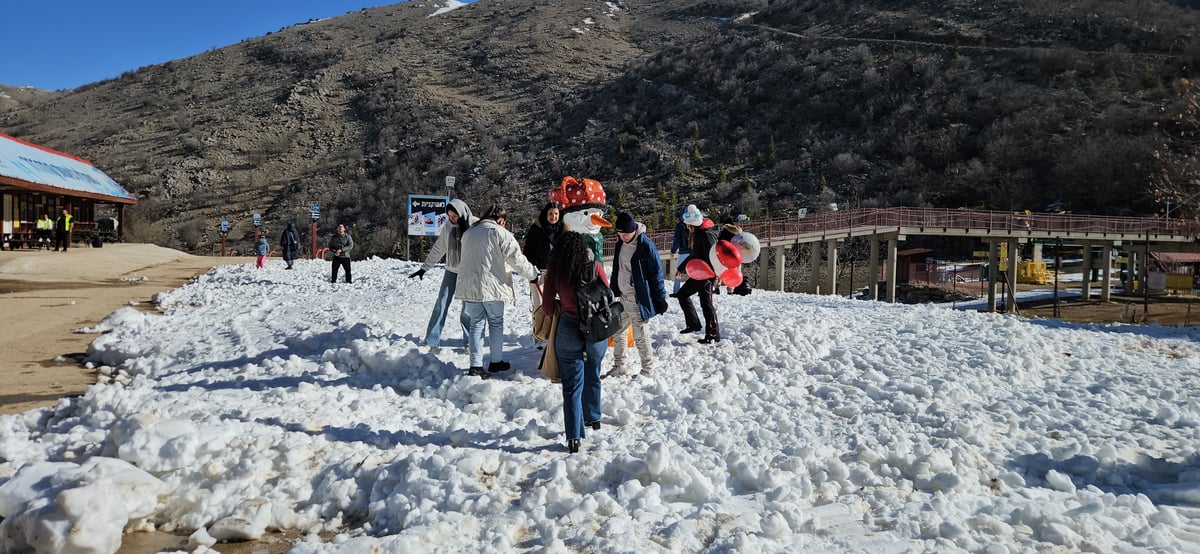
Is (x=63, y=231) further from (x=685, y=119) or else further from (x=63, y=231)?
(x=685, y=119)

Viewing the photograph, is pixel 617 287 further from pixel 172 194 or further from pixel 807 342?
pixel 172 194

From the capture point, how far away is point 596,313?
499 centimetres

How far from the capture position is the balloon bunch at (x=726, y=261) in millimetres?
8414

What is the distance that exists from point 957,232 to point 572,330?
35795 mm

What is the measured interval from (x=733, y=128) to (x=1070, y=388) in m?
57.9

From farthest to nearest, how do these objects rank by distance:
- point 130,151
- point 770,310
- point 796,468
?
1. point 130,151
2. point 770,310
3. point 796,468

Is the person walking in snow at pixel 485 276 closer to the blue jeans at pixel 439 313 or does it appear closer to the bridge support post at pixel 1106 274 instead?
the blue jeans at pixel 439 313

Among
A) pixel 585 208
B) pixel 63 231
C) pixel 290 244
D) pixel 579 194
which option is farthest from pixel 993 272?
pixel 63 231

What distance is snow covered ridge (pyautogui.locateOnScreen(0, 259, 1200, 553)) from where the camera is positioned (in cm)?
393

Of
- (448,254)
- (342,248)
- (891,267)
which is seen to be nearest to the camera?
(448,254)

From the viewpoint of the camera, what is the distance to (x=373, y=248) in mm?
46844

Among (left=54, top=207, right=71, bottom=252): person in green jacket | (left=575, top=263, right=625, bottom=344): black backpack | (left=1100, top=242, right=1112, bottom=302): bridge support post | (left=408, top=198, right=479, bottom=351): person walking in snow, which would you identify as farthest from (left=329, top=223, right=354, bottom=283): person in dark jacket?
(left=1100, top=242, right=1112, bottom=302): bridge support post

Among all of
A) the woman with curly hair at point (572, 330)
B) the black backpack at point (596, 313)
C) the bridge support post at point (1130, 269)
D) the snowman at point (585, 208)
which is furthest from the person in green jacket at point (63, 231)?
the bridge support post at point (1130, 269)

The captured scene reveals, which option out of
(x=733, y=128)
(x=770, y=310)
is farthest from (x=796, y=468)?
(x=733, y=128)
